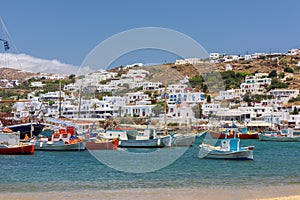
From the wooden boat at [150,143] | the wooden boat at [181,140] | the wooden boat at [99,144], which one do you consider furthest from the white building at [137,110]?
the wooden boat at [99,144]

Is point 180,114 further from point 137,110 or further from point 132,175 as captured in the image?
point 132,175

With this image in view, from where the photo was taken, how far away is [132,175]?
21844 millimetres

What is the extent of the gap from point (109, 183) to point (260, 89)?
10182cm

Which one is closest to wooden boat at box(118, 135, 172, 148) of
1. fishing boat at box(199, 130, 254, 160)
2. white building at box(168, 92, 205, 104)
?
fishing boat at box(199, 130, 254, 160)

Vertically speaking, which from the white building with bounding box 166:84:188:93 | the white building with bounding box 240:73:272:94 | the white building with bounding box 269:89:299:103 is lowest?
the white building with bounding box 166:84:188:93

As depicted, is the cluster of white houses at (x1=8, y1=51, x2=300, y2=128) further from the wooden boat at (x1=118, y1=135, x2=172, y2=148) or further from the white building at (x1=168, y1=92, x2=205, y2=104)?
the wooden boat at (x1=118, y1=135, x2=172, y2=148)

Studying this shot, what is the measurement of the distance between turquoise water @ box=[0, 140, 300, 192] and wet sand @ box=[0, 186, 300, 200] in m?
1.08

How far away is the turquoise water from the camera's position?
18.9 meters

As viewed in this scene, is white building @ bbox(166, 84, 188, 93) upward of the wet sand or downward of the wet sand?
upward

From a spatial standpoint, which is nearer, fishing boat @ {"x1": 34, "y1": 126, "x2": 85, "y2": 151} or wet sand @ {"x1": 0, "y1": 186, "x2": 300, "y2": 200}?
wet sand @ {"x1": 0, "y1": 186, "x2": 300, "y2": 200}

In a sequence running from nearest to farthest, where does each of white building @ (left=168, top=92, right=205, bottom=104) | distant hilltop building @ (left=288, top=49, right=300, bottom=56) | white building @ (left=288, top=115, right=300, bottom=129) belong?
white building @ (left=168, top=92, right=205, bottom=104) → white building @ (left=288, top=115, right=300, bottom=129) → distant hilltop building @ (left=288, top=49, right=300, bottom=56)

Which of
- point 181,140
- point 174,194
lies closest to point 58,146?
point 181,140

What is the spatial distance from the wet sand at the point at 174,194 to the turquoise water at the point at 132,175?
1083mm

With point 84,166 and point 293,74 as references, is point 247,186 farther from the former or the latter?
point 293,74
